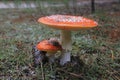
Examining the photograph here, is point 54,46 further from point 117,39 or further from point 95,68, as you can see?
point 117,39

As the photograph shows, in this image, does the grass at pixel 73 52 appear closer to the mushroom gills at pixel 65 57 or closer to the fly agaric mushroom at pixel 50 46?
the mushroom gills at pixel 65 57

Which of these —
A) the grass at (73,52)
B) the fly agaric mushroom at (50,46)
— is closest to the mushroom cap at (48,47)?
the fly agaric mushroom at (50,46)

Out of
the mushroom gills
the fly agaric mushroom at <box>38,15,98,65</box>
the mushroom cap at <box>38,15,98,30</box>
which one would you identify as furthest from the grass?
the mushroom cap at <box>38,15,98,30</box>

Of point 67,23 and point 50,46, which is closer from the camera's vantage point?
point 67,23

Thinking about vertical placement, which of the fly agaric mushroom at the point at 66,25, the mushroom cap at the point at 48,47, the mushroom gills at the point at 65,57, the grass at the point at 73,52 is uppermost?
the fly agaric mushroom at the point at 66,25

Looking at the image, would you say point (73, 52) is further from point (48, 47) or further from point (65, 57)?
point (48, 47)

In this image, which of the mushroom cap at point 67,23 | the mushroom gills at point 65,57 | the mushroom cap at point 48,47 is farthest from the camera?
the mushroom gills at point 65,57

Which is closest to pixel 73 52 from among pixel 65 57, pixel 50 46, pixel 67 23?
pixel 65 57

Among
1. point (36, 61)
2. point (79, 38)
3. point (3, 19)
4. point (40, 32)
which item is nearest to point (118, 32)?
point (79, 38)

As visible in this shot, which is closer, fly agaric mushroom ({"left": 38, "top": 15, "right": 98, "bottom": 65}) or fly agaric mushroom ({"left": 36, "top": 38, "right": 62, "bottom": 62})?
fly agaric mushroom ({"left": 38, "top": 15, "right": 98, "bottom": 65})

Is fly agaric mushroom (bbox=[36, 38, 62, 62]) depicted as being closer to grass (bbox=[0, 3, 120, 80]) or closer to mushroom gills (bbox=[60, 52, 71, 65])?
mushroom gills (bbox=[60, 52, 71, 65])
